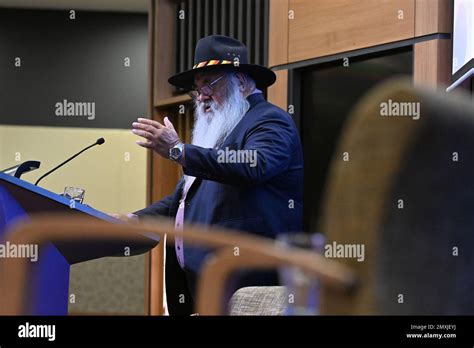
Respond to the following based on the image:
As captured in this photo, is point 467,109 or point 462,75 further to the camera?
point 462,75

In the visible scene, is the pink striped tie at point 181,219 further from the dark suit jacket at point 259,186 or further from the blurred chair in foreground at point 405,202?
the blurred chair in foreground at point 405,202

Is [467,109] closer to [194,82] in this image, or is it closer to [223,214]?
[223,214]

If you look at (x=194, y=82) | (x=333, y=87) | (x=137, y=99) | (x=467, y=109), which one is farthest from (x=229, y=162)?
(x=137, y=99)

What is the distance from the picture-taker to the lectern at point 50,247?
4.81 ft

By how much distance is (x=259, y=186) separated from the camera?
180cm

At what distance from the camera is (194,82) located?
7.34 ft

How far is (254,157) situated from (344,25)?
118 centimetres

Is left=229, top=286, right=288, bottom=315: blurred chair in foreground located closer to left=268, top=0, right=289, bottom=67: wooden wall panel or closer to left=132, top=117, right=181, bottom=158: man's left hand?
left=132, top=117, right=181, bottom=158: man's left hand

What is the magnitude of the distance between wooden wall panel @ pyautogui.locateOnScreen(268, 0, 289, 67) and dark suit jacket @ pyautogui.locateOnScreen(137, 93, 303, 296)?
3.83 ft

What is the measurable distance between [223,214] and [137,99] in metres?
3.48

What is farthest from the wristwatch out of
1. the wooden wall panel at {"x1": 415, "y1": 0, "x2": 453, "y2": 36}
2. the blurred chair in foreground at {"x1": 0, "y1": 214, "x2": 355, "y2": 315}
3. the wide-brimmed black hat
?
the wooden wall panel at {"x1": 415, "y1": 0, "x2": 453, "y2": 36}

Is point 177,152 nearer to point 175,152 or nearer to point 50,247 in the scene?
point 175,152

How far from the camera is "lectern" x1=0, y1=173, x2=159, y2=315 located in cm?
146

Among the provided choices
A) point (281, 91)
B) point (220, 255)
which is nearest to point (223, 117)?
point (281, 91)
